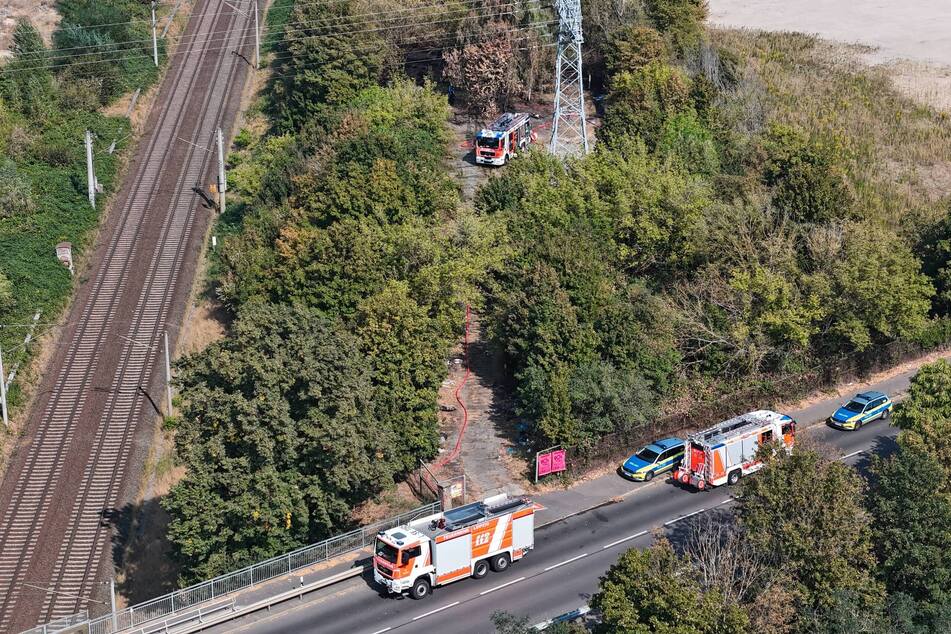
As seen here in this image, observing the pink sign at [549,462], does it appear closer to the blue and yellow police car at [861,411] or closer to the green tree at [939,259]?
the blue and yellow police car at [861,411]

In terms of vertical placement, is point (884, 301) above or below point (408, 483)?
above

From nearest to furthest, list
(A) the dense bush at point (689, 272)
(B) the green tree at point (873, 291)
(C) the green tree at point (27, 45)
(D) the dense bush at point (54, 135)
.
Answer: (A) the dense bush at point (689, 272) < (B) the green tree at point (873, 291) < (D) the dense bush at point (54, 135) < (C) the green tree at point (27, 45)

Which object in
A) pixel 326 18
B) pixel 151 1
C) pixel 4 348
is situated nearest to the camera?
pixel 4 348

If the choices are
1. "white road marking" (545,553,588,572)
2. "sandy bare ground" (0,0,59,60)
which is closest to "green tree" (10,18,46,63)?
"sandy bare ground" (0,0,59,60)

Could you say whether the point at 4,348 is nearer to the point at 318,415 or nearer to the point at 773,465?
the point at 318,415

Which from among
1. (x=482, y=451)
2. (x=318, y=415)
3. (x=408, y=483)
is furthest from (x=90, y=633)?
(x=482, y=451)

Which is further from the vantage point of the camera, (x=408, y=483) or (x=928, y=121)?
(x=928, y=121)

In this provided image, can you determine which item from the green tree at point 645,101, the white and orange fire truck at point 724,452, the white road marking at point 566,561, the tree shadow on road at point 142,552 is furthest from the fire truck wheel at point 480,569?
the green tree at point 645,101
